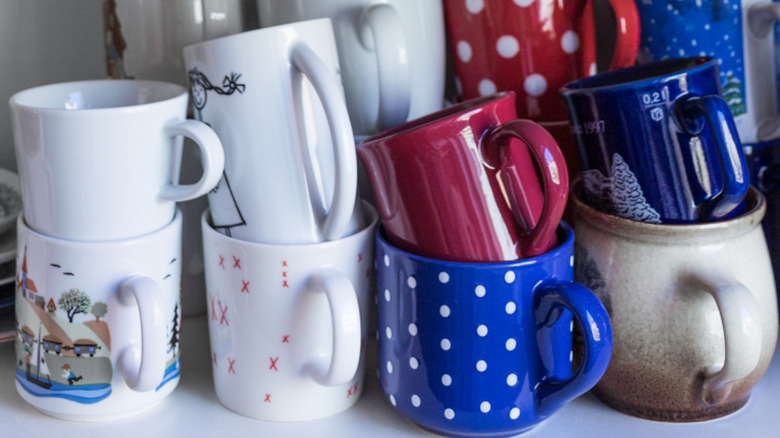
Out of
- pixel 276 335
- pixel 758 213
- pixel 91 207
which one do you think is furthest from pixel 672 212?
pixel 91 207

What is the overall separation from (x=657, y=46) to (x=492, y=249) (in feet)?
0.89

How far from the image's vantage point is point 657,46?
0.72 m

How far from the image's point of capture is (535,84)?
2.40ft

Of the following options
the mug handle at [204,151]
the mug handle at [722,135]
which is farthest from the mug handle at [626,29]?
the mug handle at [204,151]

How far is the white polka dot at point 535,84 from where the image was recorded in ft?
2.39

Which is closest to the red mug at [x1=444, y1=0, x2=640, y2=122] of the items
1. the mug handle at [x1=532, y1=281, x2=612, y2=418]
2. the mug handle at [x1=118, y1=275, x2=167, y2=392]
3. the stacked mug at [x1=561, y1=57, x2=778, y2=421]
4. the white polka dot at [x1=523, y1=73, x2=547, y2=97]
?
the white polka dot at [x1=523, y1=73, x2=547, y2=97]

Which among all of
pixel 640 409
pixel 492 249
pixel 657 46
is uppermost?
pixel 657 46

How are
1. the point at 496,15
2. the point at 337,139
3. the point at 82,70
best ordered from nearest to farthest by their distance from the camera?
1. the point at 337,139
2. the point at 496,15
3. the point at 82,70

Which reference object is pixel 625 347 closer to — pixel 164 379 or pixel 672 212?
pixel 672 212

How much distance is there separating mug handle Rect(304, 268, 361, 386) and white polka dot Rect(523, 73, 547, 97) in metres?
0.26

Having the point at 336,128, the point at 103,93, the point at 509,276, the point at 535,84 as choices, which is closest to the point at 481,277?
the point at 509,276

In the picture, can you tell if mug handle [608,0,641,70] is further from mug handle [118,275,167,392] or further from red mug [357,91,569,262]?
mug handle [118,275,167,392]

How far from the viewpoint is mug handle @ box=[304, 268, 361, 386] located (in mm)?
573

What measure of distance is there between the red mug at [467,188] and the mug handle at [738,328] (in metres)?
0.12
